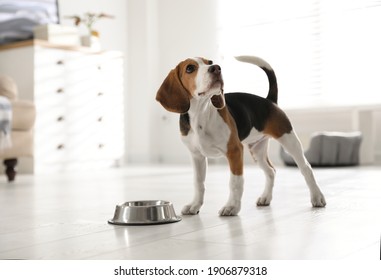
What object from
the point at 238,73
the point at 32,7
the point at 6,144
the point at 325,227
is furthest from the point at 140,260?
the point at 32,7

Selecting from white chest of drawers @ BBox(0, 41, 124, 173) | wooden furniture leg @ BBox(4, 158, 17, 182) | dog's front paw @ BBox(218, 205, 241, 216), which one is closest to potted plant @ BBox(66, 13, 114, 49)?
white chest of drawers @ BBox(0, 41, 124, 173)

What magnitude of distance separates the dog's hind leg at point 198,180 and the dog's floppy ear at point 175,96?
7.0 inches

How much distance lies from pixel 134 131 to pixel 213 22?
137cm

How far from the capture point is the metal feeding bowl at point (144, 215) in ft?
5.06

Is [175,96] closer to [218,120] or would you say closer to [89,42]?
[218,120]

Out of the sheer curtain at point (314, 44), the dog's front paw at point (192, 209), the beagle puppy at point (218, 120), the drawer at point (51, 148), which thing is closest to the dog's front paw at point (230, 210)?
the beagle puppy at point (218, 120)

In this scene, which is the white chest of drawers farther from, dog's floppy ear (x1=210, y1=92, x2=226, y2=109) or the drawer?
dog's floppy ear (x1=210, y1=92, x2=226, y2=109)

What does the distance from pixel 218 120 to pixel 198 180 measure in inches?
8.9

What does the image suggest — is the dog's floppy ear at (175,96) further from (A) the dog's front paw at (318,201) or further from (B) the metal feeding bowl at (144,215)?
(A) the dog's front paw at (318,201)

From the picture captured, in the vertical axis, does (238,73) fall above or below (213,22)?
below

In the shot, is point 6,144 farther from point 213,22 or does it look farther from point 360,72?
point 360,72

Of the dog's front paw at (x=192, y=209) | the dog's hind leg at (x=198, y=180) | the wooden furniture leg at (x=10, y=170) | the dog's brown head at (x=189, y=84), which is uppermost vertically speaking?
the dog's brown head at (x=189, y=84)

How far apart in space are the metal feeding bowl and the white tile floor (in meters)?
0.04

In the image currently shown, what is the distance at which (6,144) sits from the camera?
338 cm
